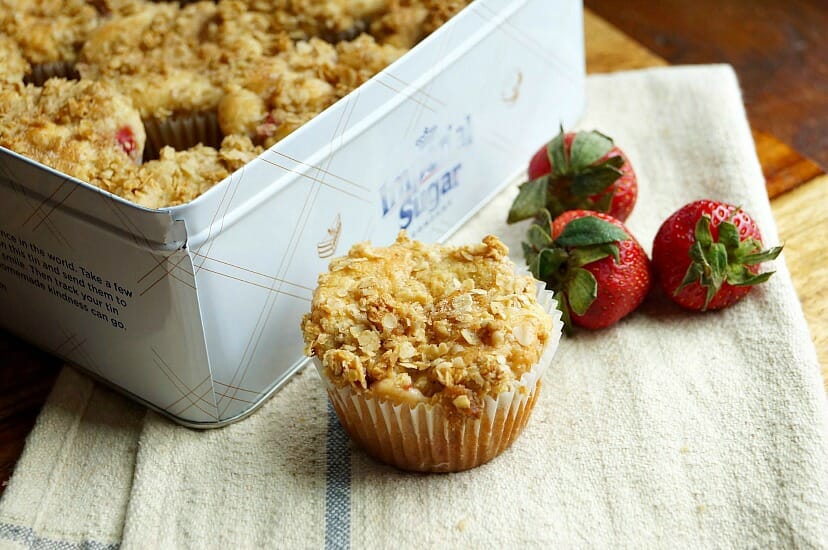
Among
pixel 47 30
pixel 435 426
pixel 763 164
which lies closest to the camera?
pixel 435 426

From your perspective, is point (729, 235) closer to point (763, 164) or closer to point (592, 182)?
point (592, 182)

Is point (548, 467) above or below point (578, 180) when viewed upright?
below

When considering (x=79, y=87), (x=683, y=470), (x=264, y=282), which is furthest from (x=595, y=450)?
(x=79, y=87)

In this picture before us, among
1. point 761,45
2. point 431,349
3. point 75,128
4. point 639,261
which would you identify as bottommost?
point 761,45

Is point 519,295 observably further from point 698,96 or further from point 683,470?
point 698,96

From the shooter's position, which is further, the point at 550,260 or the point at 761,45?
the point at 761,45

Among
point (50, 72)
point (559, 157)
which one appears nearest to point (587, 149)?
point (559, 157)

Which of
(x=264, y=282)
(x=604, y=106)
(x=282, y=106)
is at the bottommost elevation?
(x=604, y=106)

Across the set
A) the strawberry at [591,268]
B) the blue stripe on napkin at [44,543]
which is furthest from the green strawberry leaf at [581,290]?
the blue stripe on napkin at [44,543]
